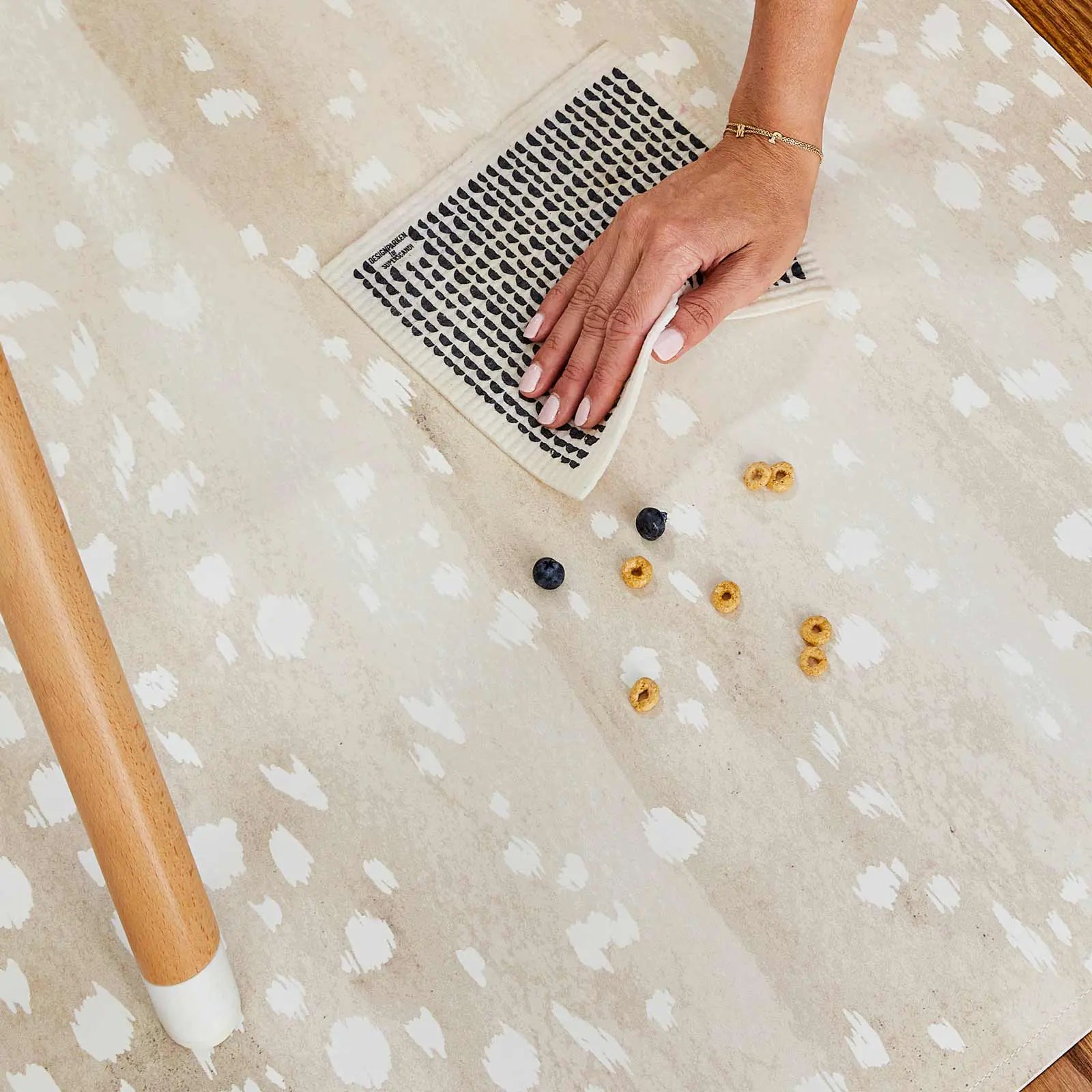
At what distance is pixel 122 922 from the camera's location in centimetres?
75

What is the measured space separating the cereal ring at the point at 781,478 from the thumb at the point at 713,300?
0.15 metres

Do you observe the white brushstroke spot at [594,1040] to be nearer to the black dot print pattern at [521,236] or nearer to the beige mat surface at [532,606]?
the beige mat surface at [532,606]

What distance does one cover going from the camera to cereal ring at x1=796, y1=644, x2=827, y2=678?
37.9 inches

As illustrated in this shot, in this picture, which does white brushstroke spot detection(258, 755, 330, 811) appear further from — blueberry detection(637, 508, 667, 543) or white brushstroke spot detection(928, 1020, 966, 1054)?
white brushstroke spot detection(928, 1020, 966, 1054)

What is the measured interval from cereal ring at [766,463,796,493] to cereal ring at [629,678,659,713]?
241 mm

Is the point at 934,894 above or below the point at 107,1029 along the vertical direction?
above

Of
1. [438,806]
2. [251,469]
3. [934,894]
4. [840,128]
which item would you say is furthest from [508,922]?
[840,128]

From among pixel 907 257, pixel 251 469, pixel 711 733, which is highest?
pixel 907 257

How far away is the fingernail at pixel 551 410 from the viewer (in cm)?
101

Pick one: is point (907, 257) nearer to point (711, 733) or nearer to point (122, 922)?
point (711, 733)

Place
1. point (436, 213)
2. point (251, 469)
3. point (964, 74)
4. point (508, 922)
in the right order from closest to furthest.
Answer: point (508, 922)
point (251, 469)
point (436, 213)
point (964, 74)

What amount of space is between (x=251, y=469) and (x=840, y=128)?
0.77m

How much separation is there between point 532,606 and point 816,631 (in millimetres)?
267

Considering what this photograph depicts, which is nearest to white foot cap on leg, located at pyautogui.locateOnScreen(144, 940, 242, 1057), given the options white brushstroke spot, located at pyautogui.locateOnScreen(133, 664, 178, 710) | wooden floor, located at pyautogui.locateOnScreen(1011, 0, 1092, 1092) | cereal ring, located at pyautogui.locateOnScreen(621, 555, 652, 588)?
white brushstroke spot, located at pyautogui.locateOnScreen(133, 664, 178, 710)
